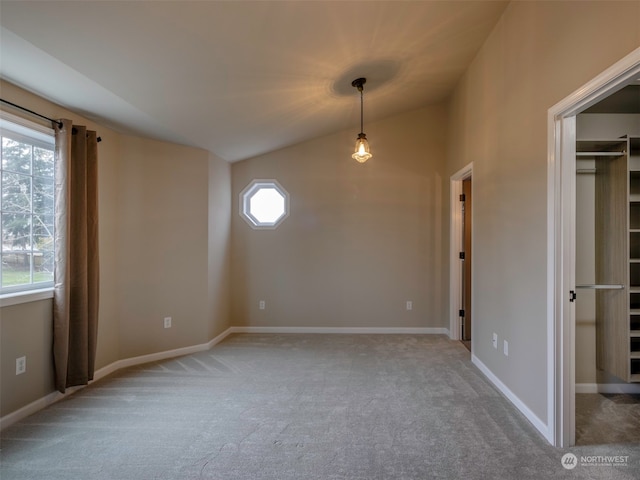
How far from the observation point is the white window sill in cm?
204

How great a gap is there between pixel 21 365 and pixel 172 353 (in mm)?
1321

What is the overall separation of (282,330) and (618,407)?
3406 mm

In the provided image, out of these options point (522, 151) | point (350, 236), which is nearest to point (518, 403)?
point (522, 151)

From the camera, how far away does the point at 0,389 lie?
2021mm

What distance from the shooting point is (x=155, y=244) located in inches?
128

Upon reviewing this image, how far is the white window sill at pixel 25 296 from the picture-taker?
204 centimetres

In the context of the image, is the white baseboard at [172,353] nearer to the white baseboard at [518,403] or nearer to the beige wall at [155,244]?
the beige wall at [155,244]

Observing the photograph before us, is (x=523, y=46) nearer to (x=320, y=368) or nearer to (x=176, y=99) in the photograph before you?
(x=176, y=99)

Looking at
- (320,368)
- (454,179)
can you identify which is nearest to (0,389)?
(320,368)

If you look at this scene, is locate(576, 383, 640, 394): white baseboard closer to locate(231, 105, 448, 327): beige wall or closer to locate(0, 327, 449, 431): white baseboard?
locate(0, 327, 449, 431): white baseboard

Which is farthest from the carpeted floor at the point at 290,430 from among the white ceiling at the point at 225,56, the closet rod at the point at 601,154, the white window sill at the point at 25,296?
the white ceiling at the point at 225,56

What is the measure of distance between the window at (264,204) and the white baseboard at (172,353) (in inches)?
58.4

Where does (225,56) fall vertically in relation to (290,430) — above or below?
above

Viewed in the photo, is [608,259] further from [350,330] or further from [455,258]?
[350,330]
